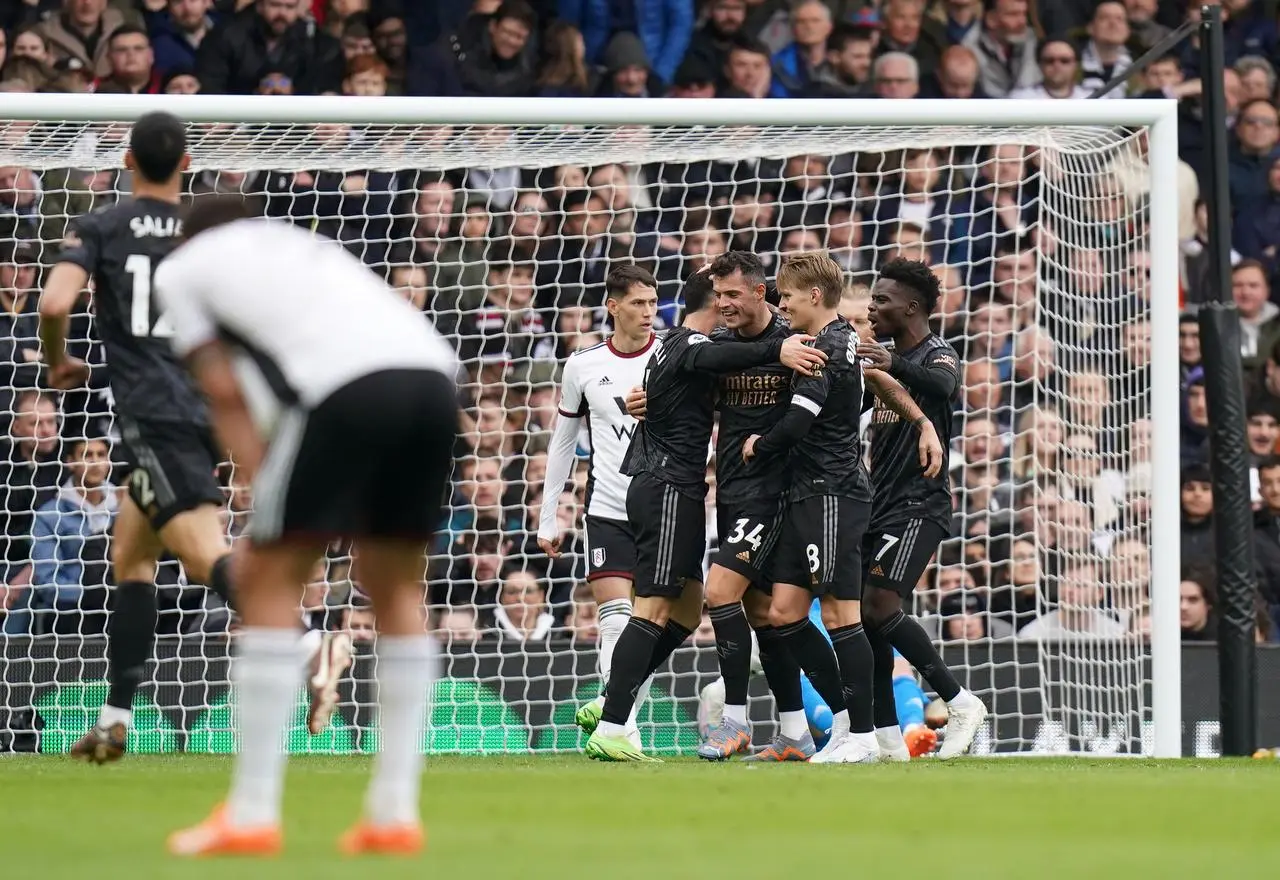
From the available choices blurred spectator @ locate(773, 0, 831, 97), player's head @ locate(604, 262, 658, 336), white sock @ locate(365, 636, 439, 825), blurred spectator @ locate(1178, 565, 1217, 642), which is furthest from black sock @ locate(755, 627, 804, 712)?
blurred spectator @ locate(773, 0, 831, 97)

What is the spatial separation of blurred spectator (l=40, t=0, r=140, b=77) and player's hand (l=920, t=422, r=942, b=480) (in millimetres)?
6570

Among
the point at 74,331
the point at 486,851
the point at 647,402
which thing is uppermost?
the point at 74,331

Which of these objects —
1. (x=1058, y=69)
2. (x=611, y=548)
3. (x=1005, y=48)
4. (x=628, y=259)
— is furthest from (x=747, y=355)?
(x=1005, y=48)

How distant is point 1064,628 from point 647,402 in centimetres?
313

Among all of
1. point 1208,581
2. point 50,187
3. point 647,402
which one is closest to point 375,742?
point 647,402

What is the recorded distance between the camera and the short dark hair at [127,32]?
40.2 ft

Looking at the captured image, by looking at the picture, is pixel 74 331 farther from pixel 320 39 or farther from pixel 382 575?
pixel 382 575

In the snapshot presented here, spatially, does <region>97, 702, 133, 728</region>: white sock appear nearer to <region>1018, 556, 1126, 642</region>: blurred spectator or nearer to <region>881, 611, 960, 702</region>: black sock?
<region>881, 611, 960, 702</region>: black sock

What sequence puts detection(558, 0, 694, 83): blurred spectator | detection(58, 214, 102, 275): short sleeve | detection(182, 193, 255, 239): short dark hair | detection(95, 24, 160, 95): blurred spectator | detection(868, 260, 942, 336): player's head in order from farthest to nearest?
detection(558, 0, 694, 83): blurred spectator < detection(95, 24, 160, 95): blurred spectator < detection(868, 260, 942, 336): player's head < detection(58, 214, 102, 275): short sleeve < detection(182, 193, 255, 239): short dark hair

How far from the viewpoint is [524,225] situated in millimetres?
10977

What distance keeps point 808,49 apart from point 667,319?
304 cm

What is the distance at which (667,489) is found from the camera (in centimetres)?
795

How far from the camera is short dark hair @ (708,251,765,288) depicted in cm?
790

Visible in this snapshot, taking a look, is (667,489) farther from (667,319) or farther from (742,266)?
(667,319)
